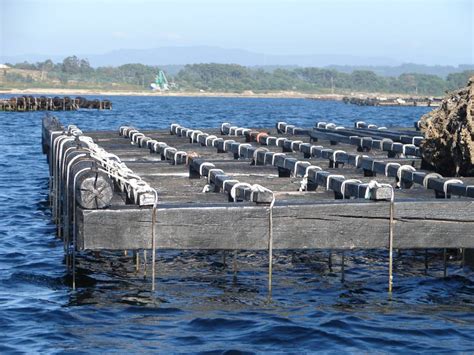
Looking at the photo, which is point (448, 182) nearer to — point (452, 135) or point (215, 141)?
point (452, 135)

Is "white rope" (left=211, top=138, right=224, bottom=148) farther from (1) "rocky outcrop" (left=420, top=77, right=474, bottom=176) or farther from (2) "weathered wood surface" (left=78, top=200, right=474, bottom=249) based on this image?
(2) "weathered wood surface" (left=78, top=200, right=474, bottom=249)

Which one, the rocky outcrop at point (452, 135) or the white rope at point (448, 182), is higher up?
the rocky outcrop at point (452, 135)

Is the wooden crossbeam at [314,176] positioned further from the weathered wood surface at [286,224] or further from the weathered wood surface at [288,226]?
the weathered wood surface at [288,226]

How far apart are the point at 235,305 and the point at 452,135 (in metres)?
4.32

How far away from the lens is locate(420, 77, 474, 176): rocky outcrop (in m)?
13.9

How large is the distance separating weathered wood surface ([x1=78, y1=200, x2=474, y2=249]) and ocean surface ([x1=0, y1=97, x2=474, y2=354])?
0.91 meters

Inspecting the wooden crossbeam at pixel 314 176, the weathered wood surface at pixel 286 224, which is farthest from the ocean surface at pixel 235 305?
the wooden crossbeam at pixel 314 176

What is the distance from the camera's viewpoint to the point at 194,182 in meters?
14.6

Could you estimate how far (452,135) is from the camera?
559 inches

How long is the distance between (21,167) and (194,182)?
20.6 meters

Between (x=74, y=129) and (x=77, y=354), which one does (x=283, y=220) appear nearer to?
(x=77, y=354)

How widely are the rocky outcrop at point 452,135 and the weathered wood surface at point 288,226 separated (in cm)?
284

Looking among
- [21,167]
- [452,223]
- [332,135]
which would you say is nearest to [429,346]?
[452,223]

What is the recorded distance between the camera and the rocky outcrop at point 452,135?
13875mm
